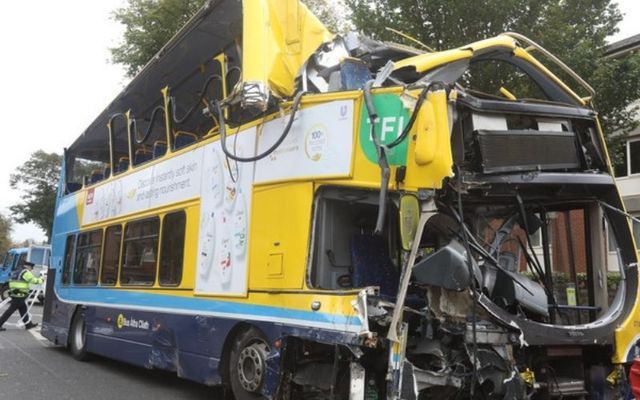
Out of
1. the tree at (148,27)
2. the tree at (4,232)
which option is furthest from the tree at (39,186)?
the tree at (148,27)

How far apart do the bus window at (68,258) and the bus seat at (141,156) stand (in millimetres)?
3068

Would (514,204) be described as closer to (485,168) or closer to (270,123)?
(485,168)

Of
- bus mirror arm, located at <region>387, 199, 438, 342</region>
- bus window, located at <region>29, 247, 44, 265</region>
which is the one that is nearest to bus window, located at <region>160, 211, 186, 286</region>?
bus mirror arm, located at <region>387, 199, 438, 342</region>

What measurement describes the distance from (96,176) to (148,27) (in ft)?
27.9

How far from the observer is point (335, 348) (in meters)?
4.59

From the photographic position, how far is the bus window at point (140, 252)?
25.0ft

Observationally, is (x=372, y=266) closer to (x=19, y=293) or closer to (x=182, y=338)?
(x=182, y=338)

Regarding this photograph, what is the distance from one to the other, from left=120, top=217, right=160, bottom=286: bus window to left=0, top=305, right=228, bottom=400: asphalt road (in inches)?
54.9

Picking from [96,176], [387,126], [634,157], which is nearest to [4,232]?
[96,176]

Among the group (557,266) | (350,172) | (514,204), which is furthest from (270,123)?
(557,266)

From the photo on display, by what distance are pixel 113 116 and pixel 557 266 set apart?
7420 millimetres

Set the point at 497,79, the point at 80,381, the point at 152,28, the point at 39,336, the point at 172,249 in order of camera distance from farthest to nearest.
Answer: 1. the point at 152,28
2. the point at 39,336
3. the point at 497,79
4. the point at 80,381
5. the point at 172,249

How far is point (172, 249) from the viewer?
23.3 feet

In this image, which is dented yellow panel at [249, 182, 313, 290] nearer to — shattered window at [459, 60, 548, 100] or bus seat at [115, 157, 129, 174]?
bus seat at [115, 157, 129, 174]
